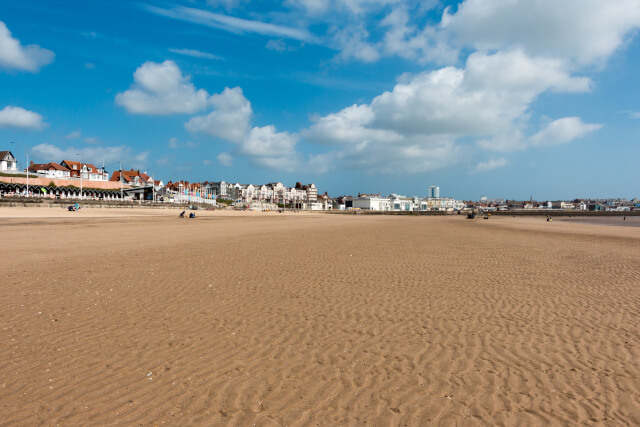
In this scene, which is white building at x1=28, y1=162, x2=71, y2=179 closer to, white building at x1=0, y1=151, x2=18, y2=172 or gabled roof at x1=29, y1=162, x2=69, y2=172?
gabled roof at x1=29, y1=162, x2=69, y2=172

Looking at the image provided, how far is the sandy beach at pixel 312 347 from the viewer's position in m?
3.87

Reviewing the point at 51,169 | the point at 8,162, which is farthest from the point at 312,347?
the point at 51,169

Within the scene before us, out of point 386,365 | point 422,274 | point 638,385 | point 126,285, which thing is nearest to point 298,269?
point 422,274

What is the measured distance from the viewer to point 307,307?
7.64 metres

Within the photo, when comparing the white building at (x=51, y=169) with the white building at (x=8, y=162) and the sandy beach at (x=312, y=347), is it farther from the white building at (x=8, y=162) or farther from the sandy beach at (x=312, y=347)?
the sandy beach at (x=312, y=347)

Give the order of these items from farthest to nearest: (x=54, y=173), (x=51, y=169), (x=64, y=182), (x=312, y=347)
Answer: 1. (x=51, y=169)
2. (x=54, y=173)
3. (x=64, y=182)
4. (x=312, y=347)

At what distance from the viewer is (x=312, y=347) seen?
5523mm

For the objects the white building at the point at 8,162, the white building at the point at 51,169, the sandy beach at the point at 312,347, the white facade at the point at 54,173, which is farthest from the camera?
the white building at the point at 51,169

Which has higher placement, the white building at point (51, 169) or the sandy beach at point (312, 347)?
the white building at point (51, 169)

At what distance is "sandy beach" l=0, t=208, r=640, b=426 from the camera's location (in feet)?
12.7

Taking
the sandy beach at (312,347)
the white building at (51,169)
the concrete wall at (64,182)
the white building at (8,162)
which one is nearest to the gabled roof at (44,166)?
the white building at (51,169)

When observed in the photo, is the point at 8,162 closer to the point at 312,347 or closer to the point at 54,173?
the point at 54,173

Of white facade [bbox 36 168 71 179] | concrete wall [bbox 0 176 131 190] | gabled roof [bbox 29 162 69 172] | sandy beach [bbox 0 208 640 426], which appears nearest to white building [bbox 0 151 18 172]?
white facade [bbox 36 168 71 179]

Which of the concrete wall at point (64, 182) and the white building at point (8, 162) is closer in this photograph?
the concrete wall at point (64, 182)
